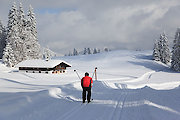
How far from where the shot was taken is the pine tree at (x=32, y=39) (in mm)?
49406

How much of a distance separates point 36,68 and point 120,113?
36.8 metres

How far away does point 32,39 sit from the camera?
50.1 m

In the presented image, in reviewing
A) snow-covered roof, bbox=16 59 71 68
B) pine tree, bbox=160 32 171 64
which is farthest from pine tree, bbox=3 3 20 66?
pine tree, bbox=160 32 171 64

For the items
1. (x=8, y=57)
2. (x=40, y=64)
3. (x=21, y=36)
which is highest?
(x=21, y=36)

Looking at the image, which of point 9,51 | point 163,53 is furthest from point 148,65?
point 9,51

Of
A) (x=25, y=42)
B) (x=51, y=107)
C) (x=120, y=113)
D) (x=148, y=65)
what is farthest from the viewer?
(x=148, y=65)

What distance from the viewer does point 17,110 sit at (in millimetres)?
7301

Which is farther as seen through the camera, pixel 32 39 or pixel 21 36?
pixel 32 39

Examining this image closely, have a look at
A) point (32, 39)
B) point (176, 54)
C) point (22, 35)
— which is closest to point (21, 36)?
point (22, 35)

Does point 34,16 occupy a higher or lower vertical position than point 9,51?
higher

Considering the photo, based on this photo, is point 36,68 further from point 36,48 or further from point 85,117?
point 85,117

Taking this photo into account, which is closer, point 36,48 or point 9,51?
point 9,51

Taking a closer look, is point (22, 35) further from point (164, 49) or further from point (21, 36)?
point (164, 49)

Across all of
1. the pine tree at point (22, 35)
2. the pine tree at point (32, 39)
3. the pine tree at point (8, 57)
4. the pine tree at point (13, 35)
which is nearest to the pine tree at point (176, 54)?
the pine tree at point (32, 39)
